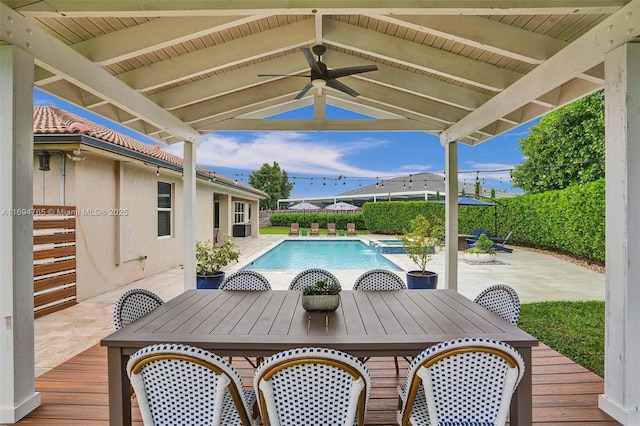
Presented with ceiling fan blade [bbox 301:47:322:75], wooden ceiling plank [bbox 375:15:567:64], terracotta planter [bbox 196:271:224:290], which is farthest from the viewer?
terracotta planter [bbox 196:271:224:290]

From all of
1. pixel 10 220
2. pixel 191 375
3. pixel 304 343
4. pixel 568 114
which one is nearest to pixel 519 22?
pixel 304 343

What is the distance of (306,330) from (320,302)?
0.40 meters

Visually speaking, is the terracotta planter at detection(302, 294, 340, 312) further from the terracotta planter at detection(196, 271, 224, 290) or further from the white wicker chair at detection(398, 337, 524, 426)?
the terracotta planter at detection(196, 271, 224, 290)

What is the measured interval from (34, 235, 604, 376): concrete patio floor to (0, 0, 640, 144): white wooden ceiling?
2.67 meters

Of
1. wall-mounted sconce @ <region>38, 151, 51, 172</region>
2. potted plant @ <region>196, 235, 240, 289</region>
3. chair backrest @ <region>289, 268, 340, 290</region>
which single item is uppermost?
wall-mounted sconce @ <region>38, 151, 51, 172</region>

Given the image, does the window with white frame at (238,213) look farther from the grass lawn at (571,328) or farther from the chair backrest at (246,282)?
the chair backrest at (246,282)

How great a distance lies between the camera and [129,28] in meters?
3.44

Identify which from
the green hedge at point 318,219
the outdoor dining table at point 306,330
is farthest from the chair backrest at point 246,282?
the green hedge at point 318,219

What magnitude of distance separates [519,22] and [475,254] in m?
8.74

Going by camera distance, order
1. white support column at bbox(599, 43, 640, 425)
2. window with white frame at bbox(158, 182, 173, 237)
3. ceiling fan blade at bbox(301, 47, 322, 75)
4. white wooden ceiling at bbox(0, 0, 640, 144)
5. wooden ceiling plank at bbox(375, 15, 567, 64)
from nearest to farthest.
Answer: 1. white support column at bbox(599, 43, 640, 425)
2. white wooden ceiling at bbox(0, 0, 640, 144)
3. wooden ceiling plank at bbox(375, 15, 567, 64)
4. ceiling fan blade at bbox(301, 47, 322, 75)
5. window with white frame at bbox(158, 182, 173, 237)

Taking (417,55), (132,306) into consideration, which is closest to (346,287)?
(417,55)

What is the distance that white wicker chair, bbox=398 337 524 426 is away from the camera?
1772 mm

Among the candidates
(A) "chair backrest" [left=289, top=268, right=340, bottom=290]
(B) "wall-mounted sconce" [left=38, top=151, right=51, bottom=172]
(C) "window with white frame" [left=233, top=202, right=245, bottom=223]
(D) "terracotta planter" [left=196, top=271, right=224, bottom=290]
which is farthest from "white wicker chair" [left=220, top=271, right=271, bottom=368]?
(C) "window with white frame" [left=233, top=202, right=245, bottom=223]

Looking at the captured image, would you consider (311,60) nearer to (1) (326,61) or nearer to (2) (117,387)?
(1) (326,61)
